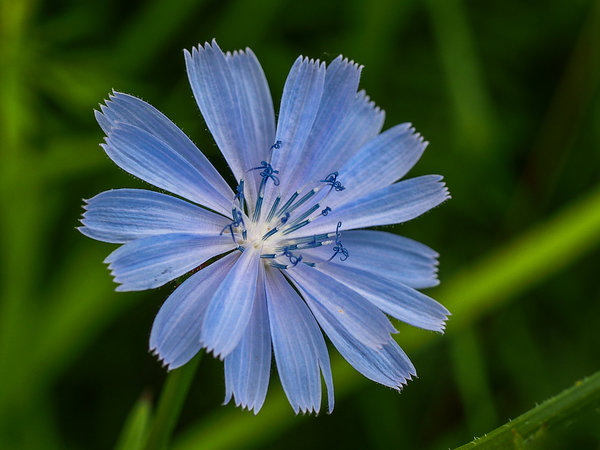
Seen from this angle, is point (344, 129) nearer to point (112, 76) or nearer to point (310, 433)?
point (112, 76)

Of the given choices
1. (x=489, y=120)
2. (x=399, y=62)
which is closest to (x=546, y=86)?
(x=489, y=120)

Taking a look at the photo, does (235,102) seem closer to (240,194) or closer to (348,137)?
(240,194)

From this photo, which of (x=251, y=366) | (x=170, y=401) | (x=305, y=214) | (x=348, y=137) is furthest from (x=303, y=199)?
(x=170, y=401)

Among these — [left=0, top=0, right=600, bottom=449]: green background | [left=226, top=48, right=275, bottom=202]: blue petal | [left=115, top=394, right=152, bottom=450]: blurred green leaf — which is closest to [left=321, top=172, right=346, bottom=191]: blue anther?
[left=226, top=48, right=275, bottom=202]: blue petal

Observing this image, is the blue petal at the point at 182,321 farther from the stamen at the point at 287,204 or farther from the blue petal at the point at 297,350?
the stamen at the point at 287,204

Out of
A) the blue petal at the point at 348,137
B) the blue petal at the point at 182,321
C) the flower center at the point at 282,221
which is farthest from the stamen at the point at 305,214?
the blue petal at the point at 182,321
